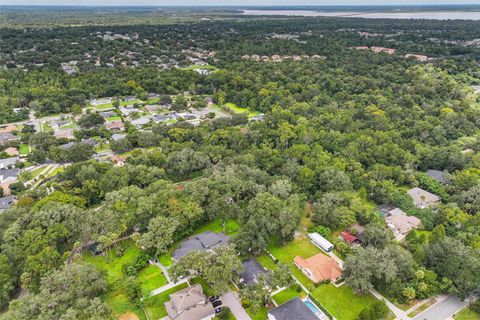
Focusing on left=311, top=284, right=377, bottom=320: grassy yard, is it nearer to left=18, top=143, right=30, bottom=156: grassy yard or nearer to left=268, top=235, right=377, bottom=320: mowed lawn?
left=268, top=235, right=377, bottom=320: mowed lawn

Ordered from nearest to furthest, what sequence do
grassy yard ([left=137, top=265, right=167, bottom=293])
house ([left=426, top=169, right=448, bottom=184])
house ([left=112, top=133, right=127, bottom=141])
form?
grassy yard ([left=137, top=265, right=167, bottom=293]) → house ([left=426, top=169, right=448, bottom=184]) → house ([left=112, top=133, right=127, bottom=141])

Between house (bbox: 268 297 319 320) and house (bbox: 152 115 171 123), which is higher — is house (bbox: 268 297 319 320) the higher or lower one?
the lower one

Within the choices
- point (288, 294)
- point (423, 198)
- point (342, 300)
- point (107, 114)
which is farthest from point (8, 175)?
point (423, 198)

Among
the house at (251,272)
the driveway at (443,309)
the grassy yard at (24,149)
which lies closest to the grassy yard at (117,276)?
the house at (251,272)

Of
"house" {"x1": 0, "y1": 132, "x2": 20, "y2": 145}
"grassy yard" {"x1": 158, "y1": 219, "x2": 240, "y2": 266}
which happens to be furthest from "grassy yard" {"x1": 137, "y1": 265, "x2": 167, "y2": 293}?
"house" {"x1": 0, "y1": 132, "x2": 20, "y2": 145}

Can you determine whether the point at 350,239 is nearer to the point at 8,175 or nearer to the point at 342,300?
the point at 342,300

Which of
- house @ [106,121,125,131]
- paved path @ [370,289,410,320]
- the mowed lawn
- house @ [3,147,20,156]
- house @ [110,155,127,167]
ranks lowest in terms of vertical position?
the mowed lawn
